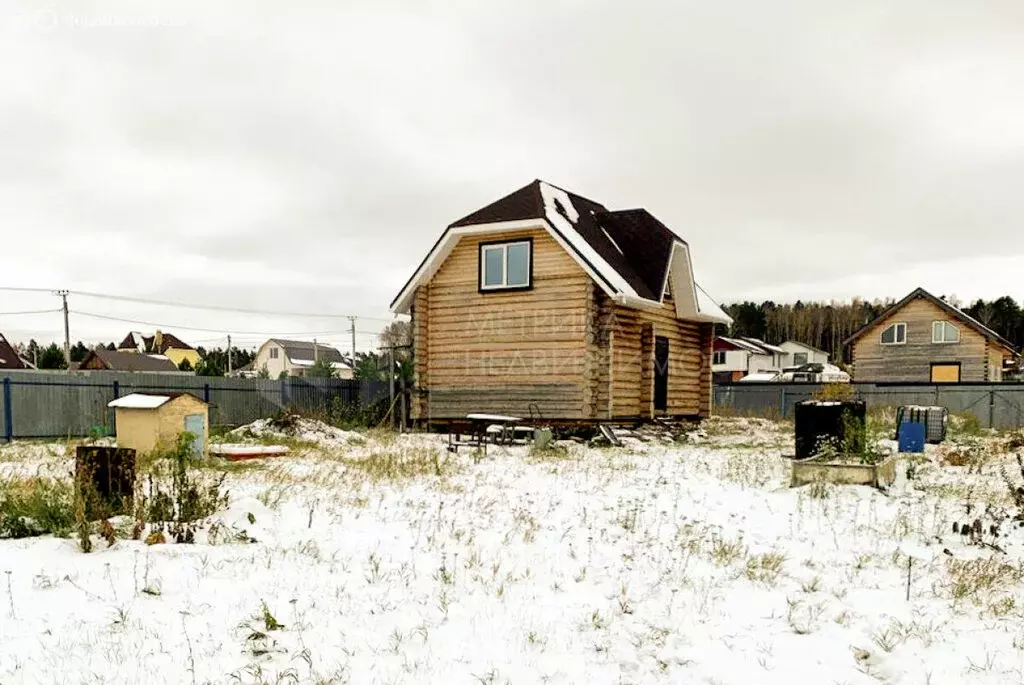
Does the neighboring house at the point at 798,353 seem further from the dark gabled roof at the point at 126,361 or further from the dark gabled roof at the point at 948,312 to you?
the dark gabled roof at the point at 126,361

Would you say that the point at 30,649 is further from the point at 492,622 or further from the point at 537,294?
the point at 537,294

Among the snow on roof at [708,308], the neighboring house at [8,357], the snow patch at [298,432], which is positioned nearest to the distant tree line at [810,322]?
the snow on roof at [708,308]

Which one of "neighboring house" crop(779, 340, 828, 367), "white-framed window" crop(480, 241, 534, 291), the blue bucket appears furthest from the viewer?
"neighboring house" crop(779, 340, 828, 367)

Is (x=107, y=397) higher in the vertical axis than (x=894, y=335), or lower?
lower

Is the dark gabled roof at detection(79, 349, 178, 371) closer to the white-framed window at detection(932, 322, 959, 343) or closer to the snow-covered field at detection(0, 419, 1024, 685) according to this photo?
the snow-covered field at detection(0, 419, 1024, 685)

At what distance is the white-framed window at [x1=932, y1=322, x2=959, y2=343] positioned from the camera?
3806 cm

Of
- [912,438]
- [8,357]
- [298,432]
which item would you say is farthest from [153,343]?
[912,438]

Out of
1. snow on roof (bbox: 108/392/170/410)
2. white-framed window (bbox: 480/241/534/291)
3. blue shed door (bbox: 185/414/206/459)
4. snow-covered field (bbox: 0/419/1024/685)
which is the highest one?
white-framed window (bbox: 480/241/534/291)

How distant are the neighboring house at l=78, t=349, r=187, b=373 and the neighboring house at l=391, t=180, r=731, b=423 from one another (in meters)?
42.6

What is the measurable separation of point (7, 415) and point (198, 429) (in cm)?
878

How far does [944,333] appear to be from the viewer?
126 feet

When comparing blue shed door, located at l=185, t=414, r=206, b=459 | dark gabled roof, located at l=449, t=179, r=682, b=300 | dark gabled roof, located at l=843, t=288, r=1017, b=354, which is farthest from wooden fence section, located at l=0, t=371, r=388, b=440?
dark gabled roof, located at l=843, t=288, r=1017, b=354

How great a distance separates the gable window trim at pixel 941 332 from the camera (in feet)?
125

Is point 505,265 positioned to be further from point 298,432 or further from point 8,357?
point 8,357
